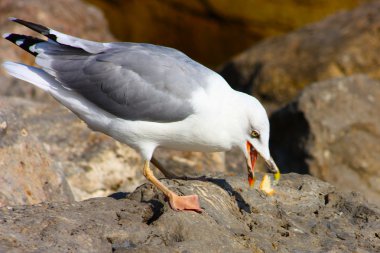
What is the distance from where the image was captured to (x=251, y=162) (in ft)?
18.7

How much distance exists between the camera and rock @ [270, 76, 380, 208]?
8938mm

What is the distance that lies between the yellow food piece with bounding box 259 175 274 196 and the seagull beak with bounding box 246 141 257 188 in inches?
2.7

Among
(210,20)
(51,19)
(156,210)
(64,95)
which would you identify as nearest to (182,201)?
(156,210)

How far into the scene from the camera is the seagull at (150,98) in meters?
5.64

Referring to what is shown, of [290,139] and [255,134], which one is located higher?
[255,134]

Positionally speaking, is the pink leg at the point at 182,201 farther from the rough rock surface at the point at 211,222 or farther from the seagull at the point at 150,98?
the seagull at the point at 150,98

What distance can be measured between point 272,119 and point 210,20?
8.94 meters

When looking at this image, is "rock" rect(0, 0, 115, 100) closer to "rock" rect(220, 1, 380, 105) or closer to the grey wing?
"rock" rect(220, 1, 380, 105)

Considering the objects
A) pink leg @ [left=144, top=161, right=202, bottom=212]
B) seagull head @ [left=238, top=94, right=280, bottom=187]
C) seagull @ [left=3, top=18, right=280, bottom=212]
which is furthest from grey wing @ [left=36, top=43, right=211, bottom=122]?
pink leg @ [left=144, top=161, right=202, bottom=212]

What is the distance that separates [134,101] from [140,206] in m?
1.21

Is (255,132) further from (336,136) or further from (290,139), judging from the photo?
(290,139)

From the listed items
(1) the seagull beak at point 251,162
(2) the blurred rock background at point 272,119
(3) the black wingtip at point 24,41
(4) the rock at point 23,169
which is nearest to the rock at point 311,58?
(2) the blurred rock background at point 272,119

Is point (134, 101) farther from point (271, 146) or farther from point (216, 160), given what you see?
point (271, 146)

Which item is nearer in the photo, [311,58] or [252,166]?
[252,166]
